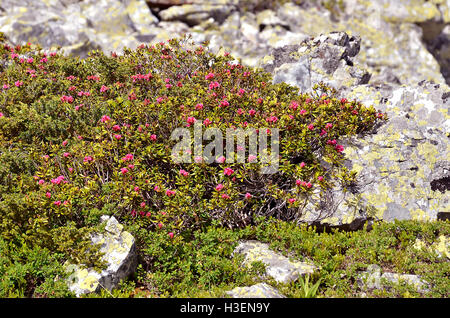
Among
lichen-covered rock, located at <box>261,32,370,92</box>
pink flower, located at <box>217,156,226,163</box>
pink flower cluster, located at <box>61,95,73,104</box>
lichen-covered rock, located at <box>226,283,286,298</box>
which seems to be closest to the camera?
lichen-covered rock, located at <box>226,283,286,298</box>

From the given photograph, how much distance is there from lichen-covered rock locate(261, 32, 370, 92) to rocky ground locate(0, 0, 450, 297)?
0.12 feet

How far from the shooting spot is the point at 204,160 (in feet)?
23.4

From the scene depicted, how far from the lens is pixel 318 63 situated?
39.2 feet

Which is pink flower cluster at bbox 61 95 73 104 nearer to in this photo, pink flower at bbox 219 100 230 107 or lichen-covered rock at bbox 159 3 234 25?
pink flower at bbox 219 100 230 107

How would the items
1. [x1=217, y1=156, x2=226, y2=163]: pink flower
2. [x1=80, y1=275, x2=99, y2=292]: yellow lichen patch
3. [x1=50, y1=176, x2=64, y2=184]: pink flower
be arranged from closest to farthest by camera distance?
[x1=80, y1=275, x2=99, y2=292]: yellow lichen patch → [x1=50, y1=176, x2=64, y2=184]: pink flower → [x1=217, y1=156, x2=226, y2=163]: pink flower

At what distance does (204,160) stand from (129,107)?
2.23m

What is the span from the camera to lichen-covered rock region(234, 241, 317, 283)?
20.0 feet

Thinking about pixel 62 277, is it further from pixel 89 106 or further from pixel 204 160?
pixel 89 106

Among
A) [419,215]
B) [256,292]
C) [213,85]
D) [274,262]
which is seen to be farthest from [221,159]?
[419,215]

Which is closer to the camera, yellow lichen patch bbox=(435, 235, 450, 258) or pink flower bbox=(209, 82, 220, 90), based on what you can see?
yellow lichen patch bbox=(435, 235, 450, 258)

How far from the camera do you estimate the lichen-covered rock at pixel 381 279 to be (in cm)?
594

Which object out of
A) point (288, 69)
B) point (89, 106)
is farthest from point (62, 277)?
point (288, 69)

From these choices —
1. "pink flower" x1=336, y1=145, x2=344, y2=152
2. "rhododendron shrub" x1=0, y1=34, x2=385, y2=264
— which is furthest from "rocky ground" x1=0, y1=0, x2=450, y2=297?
"rhododendron shrub" x1=0, y1=34, x2=385, y2=264

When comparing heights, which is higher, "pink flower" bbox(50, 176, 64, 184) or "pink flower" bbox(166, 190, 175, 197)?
"pink flower" bbox(50, 176, 64, 184)
